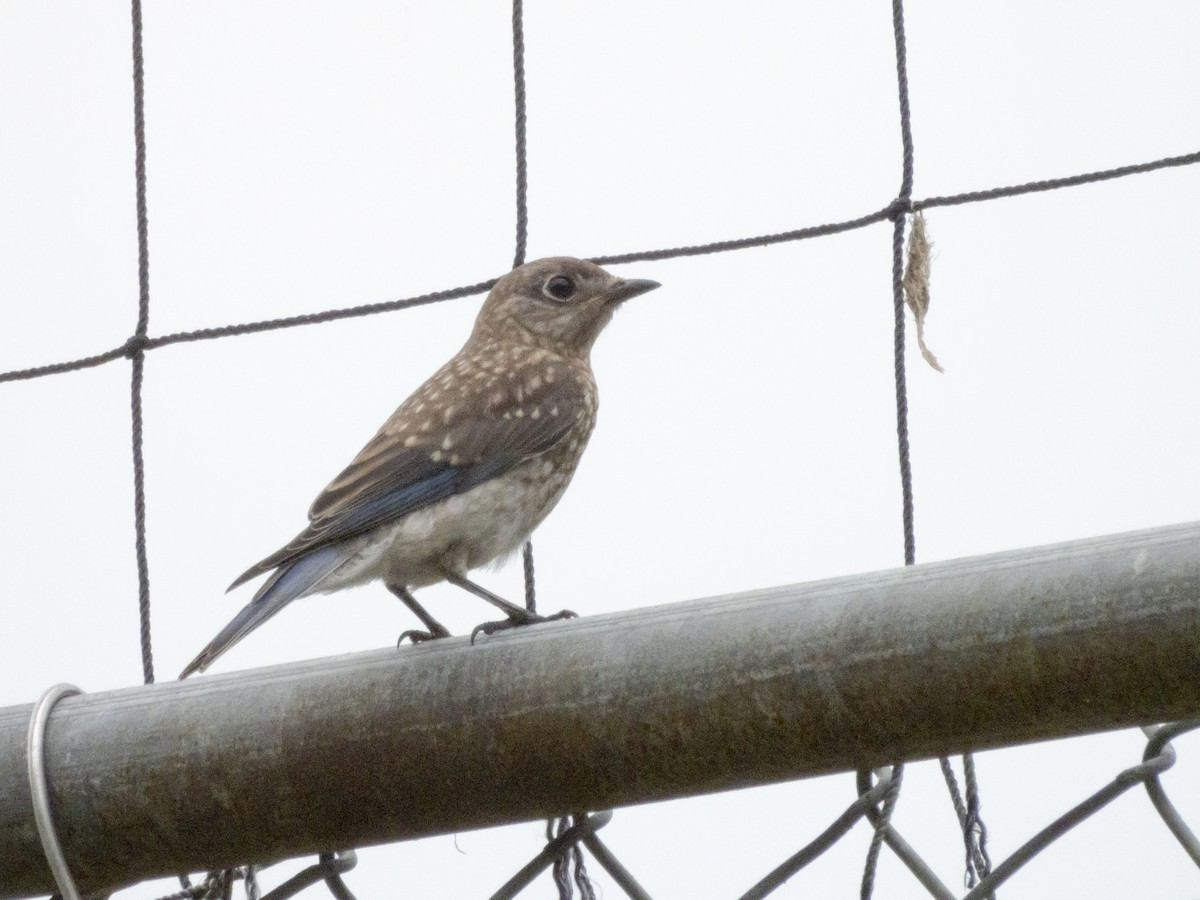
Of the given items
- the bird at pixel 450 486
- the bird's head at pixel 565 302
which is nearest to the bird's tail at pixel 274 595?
the bird at pixel 450 486

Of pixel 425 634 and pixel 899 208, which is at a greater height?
pixel 899 208

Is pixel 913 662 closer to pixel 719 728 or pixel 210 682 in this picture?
pixel 719 728

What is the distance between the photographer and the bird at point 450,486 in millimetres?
3318

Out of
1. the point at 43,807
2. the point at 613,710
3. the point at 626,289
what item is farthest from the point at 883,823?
the point at 626,289

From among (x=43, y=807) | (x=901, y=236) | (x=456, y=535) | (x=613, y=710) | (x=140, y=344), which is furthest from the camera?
(x=456, y=535)

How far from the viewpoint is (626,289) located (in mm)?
4672

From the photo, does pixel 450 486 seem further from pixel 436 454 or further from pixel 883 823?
pixel 883 823

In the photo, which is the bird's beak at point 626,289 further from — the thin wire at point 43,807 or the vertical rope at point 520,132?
the thin wire at point 43,807

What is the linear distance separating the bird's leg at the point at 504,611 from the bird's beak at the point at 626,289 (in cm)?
126

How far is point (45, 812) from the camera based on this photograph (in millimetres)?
1956

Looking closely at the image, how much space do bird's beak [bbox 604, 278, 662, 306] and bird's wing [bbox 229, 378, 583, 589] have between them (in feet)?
1.61

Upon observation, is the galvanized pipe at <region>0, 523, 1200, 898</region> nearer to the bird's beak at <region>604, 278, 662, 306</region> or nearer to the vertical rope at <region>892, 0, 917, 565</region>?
the vertical rope at <region>892, 0, 917, 565</region>

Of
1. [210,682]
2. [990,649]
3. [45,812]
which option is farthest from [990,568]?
[45,812]

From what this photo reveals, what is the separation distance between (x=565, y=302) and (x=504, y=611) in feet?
5.14
